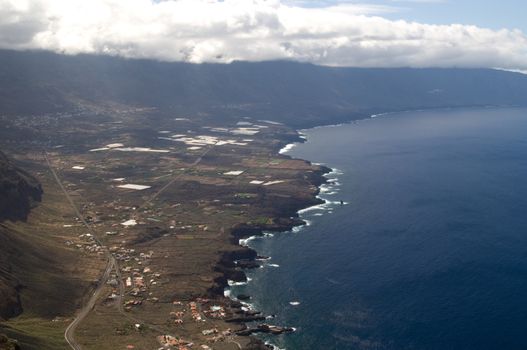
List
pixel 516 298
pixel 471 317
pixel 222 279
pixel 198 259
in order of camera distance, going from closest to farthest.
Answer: pixel 471 317 → pixel 516 298 → pixel 222 279 → pixel 198 259

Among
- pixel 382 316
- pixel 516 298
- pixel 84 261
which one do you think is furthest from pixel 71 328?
pixel 516 298

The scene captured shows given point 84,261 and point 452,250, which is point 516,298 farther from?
point 84,261

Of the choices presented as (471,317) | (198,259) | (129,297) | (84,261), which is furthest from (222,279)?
(471,317)

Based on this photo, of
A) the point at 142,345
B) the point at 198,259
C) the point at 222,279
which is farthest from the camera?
the point at 198,259

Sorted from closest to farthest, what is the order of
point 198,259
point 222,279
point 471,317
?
point 471,317
point 222,279
point 198,259

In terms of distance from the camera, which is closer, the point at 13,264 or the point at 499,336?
the point at 499,336

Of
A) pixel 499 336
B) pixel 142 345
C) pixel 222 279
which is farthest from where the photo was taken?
pixel 222 279

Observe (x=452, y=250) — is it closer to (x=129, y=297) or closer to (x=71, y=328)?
(x=129, y=297)

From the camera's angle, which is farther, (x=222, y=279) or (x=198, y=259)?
(x=198, y=259)
